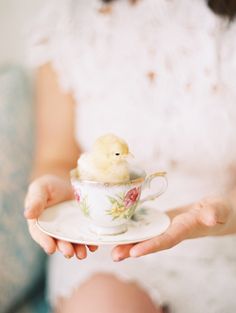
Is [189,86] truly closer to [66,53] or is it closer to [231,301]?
[66,53]

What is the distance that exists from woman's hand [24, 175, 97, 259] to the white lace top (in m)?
0.25

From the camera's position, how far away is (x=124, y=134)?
110cm

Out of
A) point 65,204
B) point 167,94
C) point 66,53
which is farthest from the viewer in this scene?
point 66,53

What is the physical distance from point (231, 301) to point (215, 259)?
9 cm

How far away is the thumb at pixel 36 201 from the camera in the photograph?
743 mm

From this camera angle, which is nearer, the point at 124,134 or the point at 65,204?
the point at 65,204

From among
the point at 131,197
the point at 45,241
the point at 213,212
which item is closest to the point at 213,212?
the point at 213,212

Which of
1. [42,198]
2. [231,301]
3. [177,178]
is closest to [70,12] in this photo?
[177,178]

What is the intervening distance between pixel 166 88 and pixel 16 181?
352 millimetres

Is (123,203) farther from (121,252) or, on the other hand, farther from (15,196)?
(15,196)

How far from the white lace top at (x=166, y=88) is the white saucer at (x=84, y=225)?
225mm

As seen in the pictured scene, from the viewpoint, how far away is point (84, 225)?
779 mm

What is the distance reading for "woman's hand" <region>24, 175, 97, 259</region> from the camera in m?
0.72

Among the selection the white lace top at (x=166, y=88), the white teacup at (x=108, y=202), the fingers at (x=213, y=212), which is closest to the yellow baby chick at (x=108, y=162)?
the white teacup at (x=108, y=202)
